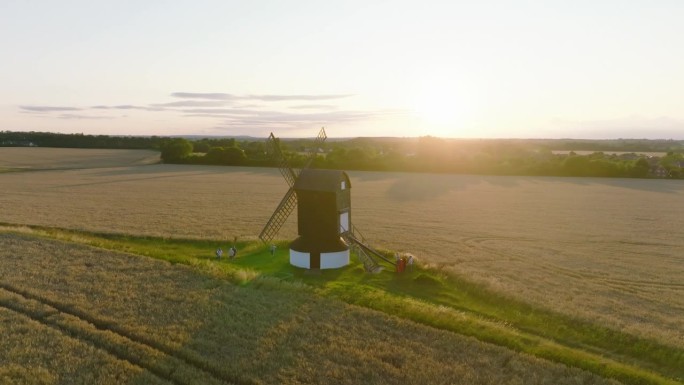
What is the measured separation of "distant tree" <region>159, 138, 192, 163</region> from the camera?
374 ft

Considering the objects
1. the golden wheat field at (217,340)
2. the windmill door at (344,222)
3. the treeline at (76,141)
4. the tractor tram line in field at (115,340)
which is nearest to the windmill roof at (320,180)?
the windmill door at (344,222)

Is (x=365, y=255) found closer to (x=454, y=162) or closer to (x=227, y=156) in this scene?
(x=454, y=162)

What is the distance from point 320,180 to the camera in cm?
3045

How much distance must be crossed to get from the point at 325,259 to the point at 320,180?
14.8ft

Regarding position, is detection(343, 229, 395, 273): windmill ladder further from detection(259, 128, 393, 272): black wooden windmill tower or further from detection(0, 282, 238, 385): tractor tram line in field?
detection(0, 282, 238, 385): tractor tram line in field

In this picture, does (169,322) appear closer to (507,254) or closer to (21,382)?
(21,382)

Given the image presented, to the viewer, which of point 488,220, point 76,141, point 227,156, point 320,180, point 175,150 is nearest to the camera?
point 320,180

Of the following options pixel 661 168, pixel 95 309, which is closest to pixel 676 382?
pixel 95 309

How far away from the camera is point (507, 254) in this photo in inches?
1384

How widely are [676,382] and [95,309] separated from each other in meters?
21.3

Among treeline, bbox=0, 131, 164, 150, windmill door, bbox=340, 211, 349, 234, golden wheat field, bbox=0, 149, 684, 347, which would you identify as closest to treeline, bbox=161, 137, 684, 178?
golden wheat field, bbox=0, 149, 684, 347

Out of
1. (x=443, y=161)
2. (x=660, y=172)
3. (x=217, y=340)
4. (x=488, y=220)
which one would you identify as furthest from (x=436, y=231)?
(x=660, y=172)

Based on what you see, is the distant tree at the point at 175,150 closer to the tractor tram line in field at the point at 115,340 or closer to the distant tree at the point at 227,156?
the distant tree at the point at 227,156

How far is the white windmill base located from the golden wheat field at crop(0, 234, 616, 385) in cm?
399
